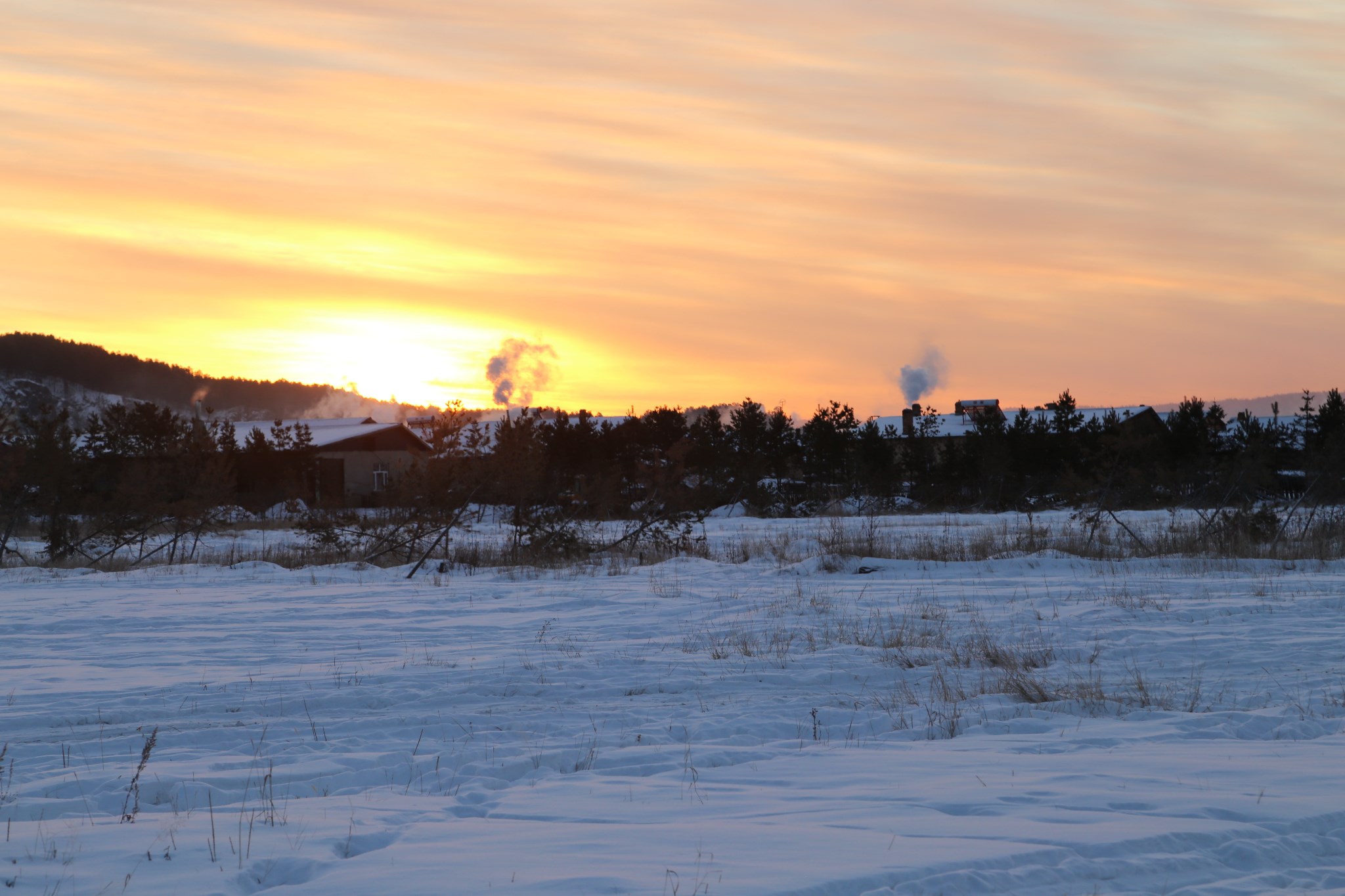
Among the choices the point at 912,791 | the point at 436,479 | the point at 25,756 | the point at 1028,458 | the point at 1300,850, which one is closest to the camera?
the point at 1300,850

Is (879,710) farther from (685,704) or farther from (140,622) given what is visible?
(140,622)

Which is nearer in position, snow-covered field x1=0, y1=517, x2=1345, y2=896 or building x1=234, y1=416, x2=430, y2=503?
snow-covered field x1=0, y1=517, x2=1345, y2=896

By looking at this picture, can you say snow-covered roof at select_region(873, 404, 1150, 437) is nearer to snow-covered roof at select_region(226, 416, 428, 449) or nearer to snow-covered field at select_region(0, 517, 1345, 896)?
snow-covered roof at select_region(226, 416, 428, 449)

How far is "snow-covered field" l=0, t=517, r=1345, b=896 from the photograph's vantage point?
430 cm

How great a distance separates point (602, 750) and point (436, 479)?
16.7 metres

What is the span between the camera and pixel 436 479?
22.6 meters

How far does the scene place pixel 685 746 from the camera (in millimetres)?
6766

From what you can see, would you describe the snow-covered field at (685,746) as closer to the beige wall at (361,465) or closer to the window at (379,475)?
the beige wall at (361,465)

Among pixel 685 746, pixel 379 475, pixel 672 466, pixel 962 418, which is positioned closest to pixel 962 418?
pixel 962 418

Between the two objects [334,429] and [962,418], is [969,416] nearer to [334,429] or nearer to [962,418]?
[962,418]

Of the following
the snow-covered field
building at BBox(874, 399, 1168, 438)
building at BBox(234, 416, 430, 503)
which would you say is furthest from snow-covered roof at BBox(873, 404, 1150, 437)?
the snow-covered field

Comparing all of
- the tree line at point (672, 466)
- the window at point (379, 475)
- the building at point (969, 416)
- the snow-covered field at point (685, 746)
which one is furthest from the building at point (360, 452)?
Answer: the snow-covered field at point (685, 746)

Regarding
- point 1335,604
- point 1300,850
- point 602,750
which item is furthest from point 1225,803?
point 1335,604

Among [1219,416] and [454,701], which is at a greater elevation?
[1219,416]
